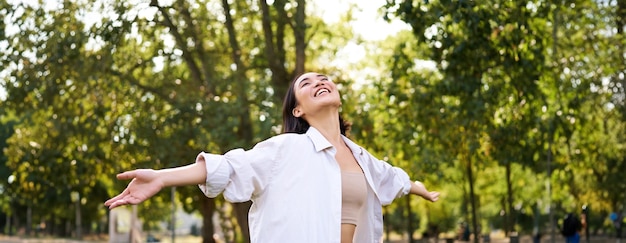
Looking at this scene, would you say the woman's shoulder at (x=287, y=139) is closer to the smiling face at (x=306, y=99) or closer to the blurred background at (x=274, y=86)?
the smiling face at (x=306, y=99)

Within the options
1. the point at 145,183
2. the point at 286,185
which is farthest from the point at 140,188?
the point at 286,185

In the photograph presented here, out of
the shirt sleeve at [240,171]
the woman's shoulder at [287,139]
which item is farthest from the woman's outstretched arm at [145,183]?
the woman's shoulder at [287,139]

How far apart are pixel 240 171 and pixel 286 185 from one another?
0.74 feet

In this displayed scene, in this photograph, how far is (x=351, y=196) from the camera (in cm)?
493

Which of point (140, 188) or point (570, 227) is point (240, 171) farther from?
point (570, 227)

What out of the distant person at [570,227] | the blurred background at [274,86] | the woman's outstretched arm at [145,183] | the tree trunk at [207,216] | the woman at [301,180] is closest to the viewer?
A: the woman's outstretched arm at [145,183]

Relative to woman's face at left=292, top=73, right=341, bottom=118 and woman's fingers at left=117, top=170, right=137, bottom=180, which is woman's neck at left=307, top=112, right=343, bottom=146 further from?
woman's fingers at left=117, top=170, right=137, bottom=180

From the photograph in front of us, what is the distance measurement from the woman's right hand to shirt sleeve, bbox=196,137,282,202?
11.1 inches

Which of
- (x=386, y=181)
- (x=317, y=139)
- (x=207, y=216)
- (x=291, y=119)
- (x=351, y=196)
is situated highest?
(x=207, y=216)

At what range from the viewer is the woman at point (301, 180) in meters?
4.59

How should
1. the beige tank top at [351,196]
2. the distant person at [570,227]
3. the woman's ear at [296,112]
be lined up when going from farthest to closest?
the distant person at [570,227]
the woman's ear at [296,112]
the beige tank top at [351,196]

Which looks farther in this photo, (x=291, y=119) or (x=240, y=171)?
(x=291, y=119)

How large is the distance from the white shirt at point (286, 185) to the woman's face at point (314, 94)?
16 centimetres

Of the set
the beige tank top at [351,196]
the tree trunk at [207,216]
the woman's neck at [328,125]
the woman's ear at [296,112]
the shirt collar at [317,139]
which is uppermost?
the tree trunk at [207,216]
